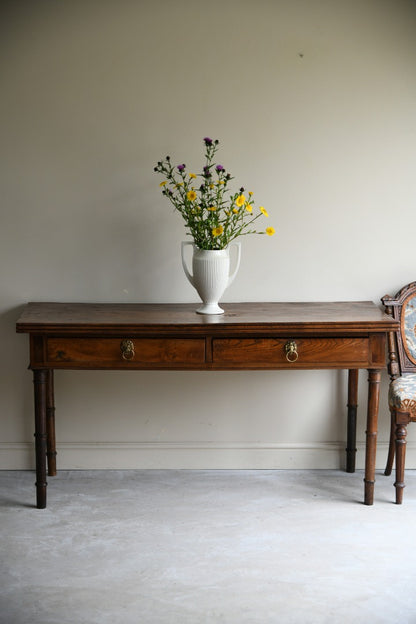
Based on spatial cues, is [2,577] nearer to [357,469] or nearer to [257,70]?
[357,469]

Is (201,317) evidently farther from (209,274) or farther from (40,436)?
(40,436)

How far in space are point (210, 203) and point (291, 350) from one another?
778 millimetres

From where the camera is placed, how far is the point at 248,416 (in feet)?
11.8

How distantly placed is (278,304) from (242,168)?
2.07 feet

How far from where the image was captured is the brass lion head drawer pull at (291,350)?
Result: 3.02 metres

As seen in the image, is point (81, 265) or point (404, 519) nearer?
point (404, 519)

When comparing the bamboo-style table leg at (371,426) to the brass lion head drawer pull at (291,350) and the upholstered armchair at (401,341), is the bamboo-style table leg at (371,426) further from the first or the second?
the brass lion head drawer pull at (291,350)

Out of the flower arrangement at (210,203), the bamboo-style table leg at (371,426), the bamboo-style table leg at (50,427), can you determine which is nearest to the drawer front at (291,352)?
Answer: the bamboo-style table leg at (371,426)

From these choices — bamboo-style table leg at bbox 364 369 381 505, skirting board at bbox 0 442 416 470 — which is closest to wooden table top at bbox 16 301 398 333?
bamboo-style table leg at bbox 364 369 381 505

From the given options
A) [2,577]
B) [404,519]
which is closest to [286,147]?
[404,519]

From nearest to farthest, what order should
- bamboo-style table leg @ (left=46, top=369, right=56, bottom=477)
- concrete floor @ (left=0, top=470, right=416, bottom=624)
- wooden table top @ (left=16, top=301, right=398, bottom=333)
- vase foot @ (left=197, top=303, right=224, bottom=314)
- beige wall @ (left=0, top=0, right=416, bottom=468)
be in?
concrete floor @ (left=0, top=470, right=416, bottom=624), wooden table top @ (left=16, top=301, right=398, bottom=333), vase foot @ (left=197, top=303, right=224, bottom=314), beige wall @ (left=0, top=0, right=416, bottom=468), bamboo-style table leg @ (left=46, top=369, right=56, bottom=477)

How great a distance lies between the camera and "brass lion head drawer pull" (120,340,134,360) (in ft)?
9.91

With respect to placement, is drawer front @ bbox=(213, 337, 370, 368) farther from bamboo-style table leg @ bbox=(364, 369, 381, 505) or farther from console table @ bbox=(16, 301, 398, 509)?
bamboo-style table leg @ bbox=(364, 369, 381, 505)

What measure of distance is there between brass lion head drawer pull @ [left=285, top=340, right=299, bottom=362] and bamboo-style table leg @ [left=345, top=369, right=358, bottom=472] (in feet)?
1.89
